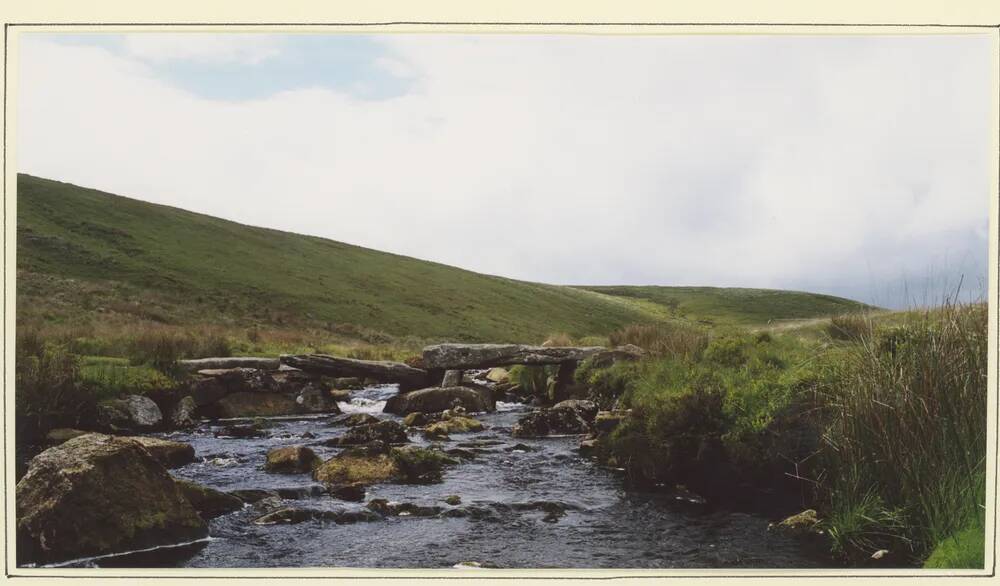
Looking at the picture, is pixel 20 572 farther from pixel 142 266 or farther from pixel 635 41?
pixel 142 266

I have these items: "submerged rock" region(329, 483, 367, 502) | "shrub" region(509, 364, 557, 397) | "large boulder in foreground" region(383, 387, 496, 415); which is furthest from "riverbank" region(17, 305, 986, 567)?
"shrub" region(509, 364, 557, 397)

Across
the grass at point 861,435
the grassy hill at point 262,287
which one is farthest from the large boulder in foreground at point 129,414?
the grass at point 861,435

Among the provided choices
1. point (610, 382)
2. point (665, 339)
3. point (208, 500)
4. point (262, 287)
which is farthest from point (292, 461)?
point (262, 287)

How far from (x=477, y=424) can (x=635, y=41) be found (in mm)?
9913

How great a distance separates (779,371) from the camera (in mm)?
10289

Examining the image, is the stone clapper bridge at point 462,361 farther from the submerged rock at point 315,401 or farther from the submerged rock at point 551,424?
the submerged rock at point 551,424

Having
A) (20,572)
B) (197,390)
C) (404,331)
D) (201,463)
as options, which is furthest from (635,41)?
(404,331)

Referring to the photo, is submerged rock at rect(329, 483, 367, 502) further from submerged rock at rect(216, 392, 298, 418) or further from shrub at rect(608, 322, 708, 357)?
submerged rock at rect(216, 392, 298, 418)

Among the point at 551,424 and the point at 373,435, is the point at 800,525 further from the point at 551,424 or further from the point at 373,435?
the point at 373,435

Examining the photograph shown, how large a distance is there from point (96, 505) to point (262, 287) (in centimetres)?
4655

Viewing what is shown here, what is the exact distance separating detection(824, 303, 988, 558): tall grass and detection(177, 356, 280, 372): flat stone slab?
15361 mm

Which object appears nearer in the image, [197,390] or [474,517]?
[474,517]

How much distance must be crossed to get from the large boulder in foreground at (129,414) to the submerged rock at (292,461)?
408cm

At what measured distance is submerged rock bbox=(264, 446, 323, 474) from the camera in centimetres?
1052
